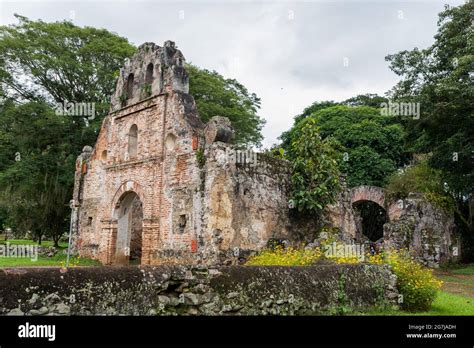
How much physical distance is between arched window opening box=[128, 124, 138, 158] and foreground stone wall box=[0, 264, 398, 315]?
10339 millimetres

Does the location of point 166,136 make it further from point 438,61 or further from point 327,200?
point 438,61

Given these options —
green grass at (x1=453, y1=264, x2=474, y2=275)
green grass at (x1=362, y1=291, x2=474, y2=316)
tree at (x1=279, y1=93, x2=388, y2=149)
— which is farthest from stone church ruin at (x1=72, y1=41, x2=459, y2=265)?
tree at (x1=279, y1=93, x2=388, y2=149)

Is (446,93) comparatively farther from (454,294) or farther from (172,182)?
(172,182)

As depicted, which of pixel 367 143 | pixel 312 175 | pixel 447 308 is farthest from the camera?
pixel 367 143

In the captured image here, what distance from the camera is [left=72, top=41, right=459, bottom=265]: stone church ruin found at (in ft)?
41.2

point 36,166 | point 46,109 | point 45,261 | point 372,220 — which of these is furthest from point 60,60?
point 372,220

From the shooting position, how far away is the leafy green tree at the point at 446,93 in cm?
1577

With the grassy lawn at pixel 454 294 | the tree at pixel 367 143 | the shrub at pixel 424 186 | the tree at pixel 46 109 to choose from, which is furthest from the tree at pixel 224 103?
the grassy lawn at pixel 454 294

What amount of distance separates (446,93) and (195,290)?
13.8m

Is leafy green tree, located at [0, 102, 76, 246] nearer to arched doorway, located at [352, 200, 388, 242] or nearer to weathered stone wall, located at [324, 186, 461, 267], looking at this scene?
weathered stone wall, located at [324, 186, 461, 267]

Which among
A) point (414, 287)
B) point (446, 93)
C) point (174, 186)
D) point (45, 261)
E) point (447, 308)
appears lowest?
point (45, 261)

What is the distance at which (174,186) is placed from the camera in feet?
44.9
